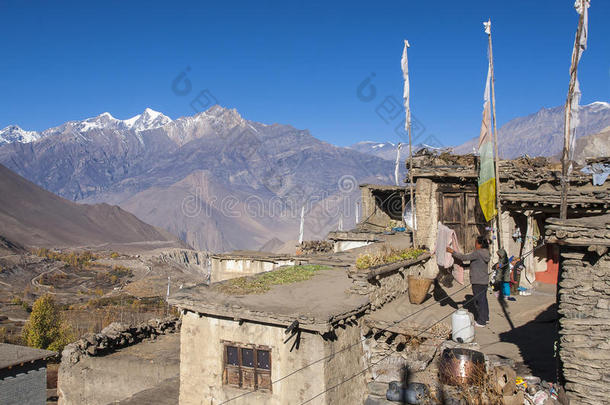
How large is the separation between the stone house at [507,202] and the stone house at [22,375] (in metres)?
12.8

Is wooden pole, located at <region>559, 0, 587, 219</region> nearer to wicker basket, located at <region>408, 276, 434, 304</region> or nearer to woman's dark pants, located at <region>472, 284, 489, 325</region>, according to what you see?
woman's dark pants, located at <region>472, 284, 489, 325</region>

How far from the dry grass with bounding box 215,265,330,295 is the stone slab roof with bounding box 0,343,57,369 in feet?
25.3

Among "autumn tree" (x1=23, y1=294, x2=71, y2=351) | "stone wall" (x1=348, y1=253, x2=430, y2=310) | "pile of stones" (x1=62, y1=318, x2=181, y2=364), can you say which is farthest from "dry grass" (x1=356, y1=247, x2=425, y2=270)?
"autumn tree" (x1=23, y1=294, x2=71, y2=351)

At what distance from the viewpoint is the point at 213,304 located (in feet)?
32.2

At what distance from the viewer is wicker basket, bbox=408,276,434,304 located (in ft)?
40.8

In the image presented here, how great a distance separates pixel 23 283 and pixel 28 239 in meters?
34.1

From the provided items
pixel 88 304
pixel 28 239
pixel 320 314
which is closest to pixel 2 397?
pixel 320 314

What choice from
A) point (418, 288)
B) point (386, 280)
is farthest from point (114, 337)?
point (418, 288)

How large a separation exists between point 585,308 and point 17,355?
15.6m

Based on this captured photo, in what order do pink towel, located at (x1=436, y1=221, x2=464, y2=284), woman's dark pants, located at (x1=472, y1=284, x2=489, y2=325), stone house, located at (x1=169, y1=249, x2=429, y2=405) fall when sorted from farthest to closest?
pink towel, located at (x1=436, y1=221, x2=464, y2=284) < woman's dark pants, located at (x1=472, y1=284, x2=489, y2=325) < stone house, located at (x1=169, y1=249, x2=429, y2=405)

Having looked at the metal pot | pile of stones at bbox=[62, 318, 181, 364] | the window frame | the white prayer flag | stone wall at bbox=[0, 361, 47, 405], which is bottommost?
stone wall at bbox=[0, 361, 47, 405]

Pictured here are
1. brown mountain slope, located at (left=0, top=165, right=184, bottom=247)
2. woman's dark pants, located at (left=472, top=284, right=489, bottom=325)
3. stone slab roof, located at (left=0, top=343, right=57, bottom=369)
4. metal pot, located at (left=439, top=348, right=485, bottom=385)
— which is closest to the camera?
metal pot, located at (left=439, top=348, right=485, bottom=385)

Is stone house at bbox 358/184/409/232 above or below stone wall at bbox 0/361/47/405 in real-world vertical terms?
above

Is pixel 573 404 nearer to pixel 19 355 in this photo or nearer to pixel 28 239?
pixel 19 355
